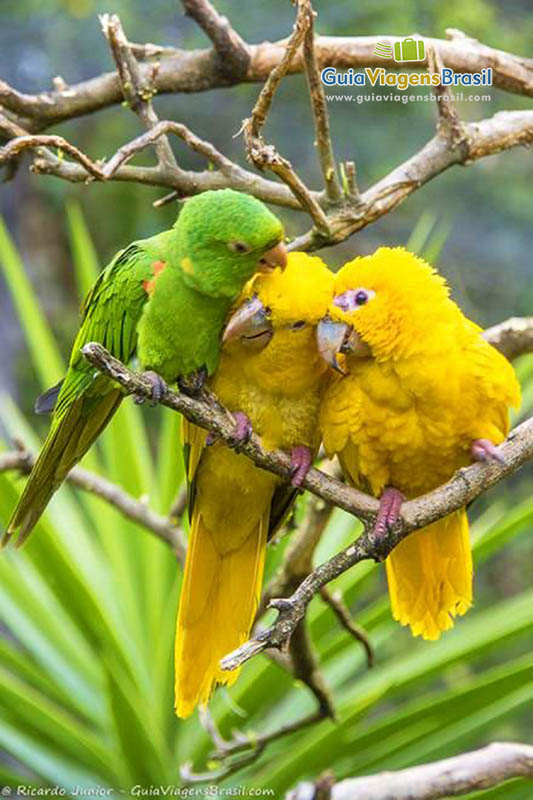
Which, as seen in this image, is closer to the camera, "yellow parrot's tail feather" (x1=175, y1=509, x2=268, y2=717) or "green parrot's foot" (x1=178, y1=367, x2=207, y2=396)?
"green parrot's foot" (x1=178, y1=367, x2=207, y2=396)

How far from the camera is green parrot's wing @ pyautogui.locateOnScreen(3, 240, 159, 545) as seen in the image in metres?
2.07

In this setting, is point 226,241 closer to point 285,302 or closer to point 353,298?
point 285,302

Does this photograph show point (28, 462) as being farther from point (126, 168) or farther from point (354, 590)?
point (354, 590)

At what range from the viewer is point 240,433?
6.24ft

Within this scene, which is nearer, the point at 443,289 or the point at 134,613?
the point at 443,289

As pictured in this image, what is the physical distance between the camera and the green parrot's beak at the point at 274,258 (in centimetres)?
191

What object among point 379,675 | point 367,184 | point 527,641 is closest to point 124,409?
point 379,675

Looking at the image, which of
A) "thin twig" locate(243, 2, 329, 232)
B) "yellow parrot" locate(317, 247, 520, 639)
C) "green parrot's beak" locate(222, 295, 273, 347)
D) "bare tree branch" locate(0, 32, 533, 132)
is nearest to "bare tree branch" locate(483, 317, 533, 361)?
"yellow parrot" locate(317, 247, 520, 639)

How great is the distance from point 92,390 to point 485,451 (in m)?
0.75

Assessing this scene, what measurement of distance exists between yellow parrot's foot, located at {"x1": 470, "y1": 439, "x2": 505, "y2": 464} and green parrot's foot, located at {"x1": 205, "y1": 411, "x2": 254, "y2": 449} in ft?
1.39

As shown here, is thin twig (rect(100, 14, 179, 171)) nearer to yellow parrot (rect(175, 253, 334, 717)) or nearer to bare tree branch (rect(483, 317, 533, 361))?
yellow parrot (rect(175, 253, 334, 717))

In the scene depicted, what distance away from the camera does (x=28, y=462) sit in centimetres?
235

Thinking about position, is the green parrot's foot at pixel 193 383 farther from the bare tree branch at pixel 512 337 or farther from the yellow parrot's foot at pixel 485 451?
the bare tree branch at pixel 512 337

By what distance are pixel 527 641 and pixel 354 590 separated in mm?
2436
